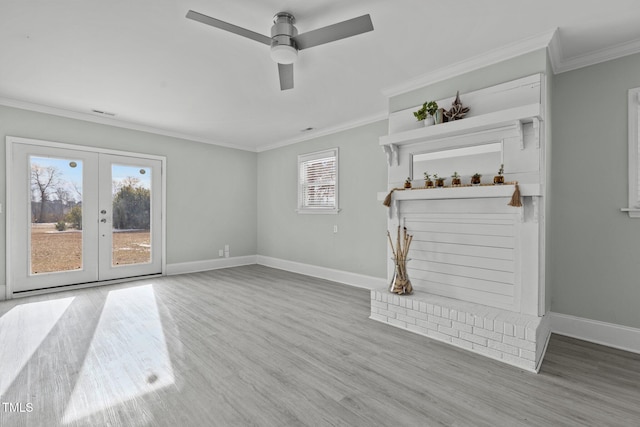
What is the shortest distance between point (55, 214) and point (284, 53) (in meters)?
4.23

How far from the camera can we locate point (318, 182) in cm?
539

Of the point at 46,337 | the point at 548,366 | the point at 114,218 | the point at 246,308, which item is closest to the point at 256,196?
the point at 114,218

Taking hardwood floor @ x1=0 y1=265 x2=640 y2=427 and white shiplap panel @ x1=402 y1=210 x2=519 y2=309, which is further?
white shiplap panel @ x1=402 y1=210 x2=519 y2=309

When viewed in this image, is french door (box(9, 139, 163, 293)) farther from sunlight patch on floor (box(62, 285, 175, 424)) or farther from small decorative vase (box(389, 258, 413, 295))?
small decorative vase (box(389, 258, 413, 295))

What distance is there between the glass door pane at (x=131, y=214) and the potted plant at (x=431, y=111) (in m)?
4.57

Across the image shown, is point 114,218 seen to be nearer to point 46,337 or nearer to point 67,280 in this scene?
point 67,280

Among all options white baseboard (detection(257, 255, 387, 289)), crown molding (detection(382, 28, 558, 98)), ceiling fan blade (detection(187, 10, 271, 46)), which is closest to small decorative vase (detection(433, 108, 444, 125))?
crown molding (detection(382, 28, 558, 98))

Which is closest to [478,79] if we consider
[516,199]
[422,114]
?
[422,114]

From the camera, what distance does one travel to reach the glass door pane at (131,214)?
4.84m

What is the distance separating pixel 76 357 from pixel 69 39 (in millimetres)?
2630

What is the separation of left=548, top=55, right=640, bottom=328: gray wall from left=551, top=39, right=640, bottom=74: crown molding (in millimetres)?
49

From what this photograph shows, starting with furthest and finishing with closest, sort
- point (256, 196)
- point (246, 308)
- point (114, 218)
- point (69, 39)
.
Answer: point (256, 196)
point (114, 218)
point (246, 308)
point (69, 39)

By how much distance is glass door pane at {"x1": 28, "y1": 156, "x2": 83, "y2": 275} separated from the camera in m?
4.14

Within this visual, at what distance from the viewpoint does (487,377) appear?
2143 mm
